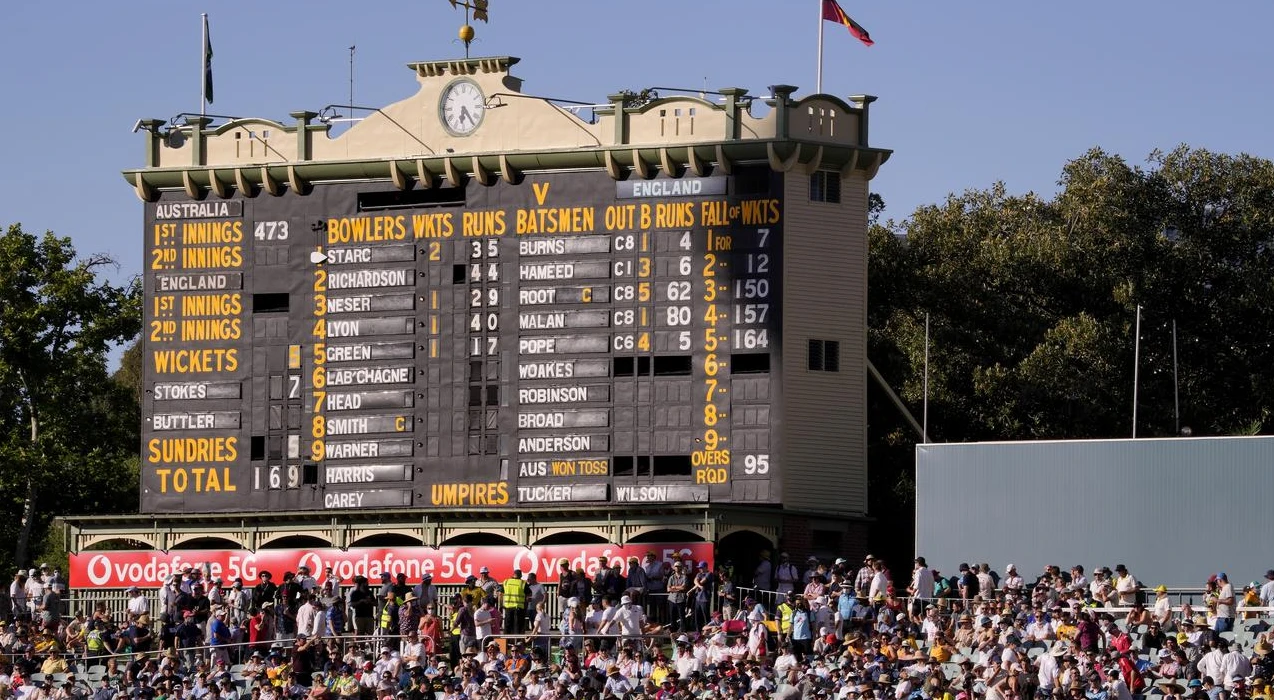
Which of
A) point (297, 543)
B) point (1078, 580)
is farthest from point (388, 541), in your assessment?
point (1078, 580)

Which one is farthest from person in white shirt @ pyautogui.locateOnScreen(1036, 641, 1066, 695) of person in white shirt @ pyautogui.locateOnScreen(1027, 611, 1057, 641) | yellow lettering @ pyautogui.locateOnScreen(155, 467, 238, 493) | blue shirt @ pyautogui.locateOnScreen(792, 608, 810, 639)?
yellow lettering @ pyautogui.locateOnScreen(155, 467, 238, 493)

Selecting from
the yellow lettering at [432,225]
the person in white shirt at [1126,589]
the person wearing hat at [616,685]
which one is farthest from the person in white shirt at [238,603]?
the person in white shirt at [1126,589]

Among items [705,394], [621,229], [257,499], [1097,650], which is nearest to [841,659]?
[1097,650]

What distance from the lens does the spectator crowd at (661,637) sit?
32062 millimetres

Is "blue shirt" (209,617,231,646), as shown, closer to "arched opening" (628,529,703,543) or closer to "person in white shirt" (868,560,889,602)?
"arched opening" (628,529,703,543)

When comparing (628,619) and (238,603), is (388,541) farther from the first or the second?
(628,619)

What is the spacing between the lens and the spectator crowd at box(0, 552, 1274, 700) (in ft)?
105

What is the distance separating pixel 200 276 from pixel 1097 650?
1848 cm

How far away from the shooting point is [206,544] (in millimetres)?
44625

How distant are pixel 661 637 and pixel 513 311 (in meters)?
6.96

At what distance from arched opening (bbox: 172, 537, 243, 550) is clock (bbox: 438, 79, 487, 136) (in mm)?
8474

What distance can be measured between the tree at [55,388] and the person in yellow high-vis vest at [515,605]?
22907 mm

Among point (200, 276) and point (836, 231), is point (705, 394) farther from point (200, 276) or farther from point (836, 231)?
point (200, 276)

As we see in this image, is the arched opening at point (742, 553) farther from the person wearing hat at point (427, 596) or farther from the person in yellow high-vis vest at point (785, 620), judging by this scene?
the person wearing hat at point (427, 596)
